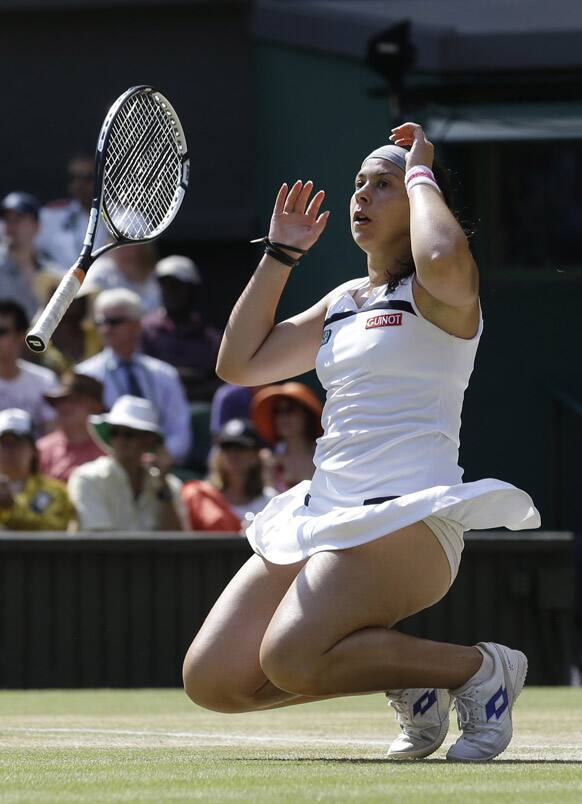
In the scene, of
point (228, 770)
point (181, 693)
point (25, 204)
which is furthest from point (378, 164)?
point (25, 204)

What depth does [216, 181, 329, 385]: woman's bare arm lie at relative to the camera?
488 centimetres

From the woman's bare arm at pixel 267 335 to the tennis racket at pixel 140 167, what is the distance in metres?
0.61

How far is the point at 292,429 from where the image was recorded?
9.74 meters

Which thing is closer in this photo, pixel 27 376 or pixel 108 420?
pixel 108 420

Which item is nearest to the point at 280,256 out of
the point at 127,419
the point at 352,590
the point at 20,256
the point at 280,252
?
the point at 280,252

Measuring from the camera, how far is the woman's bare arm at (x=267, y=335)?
4883mm

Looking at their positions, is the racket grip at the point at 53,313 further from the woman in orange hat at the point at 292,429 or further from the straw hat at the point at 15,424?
the woman in orange hat at the point at 292,429

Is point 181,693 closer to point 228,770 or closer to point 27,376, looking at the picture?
point 27,376

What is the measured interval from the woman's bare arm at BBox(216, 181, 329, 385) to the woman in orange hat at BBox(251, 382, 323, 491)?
474cm

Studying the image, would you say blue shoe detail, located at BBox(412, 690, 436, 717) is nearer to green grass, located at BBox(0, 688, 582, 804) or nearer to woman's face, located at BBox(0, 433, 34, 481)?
green grass, located at BBox(0, 688, 582, 804)

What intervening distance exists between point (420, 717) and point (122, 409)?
518cm

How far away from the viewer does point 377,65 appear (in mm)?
11320

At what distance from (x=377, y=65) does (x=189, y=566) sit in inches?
161

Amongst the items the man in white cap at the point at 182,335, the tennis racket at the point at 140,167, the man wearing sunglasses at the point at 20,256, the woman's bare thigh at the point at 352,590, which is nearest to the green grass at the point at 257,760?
the woman's bare thigh at the point at 352,590
